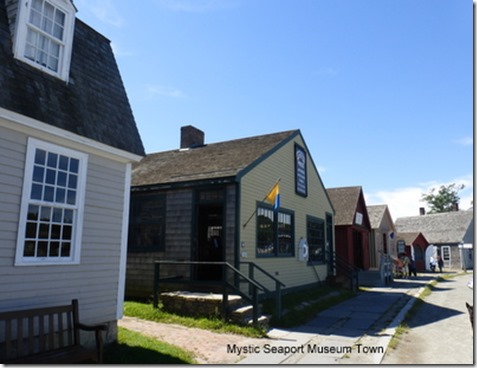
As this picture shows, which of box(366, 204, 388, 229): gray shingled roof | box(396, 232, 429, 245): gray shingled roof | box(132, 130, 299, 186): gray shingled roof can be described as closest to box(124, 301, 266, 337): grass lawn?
box(132, 130, 299, 186): gray shingled roof

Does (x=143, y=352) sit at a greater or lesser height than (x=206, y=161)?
lesser

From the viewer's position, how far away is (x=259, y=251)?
1203cm

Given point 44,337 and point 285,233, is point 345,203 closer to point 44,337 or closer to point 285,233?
point 285,233

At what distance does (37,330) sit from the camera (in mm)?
5738

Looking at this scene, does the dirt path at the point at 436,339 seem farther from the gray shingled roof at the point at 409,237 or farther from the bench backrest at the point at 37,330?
the gray shingled roof at the point at 409,237

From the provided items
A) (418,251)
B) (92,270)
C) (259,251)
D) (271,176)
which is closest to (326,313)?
(259,251)

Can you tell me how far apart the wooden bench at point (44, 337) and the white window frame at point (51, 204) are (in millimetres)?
780

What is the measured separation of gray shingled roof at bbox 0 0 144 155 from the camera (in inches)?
234

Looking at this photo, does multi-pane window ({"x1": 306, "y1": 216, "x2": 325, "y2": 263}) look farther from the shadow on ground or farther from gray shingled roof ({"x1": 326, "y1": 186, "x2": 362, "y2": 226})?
the shadow on ground

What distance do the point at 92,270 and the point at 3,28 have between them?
14.5 ft

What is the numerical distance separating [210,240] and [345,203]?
47.7 feet

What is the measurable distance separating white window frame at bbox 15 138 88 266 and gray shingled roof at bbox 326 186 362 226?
19.4 m

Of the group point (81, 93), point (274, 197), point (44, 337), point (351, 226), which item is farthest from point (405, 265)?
point (44, 337)

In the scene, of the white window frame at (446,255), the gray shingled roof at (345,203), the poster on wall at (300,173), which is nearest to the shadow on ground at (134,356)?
the poster on wall at (300,173)
